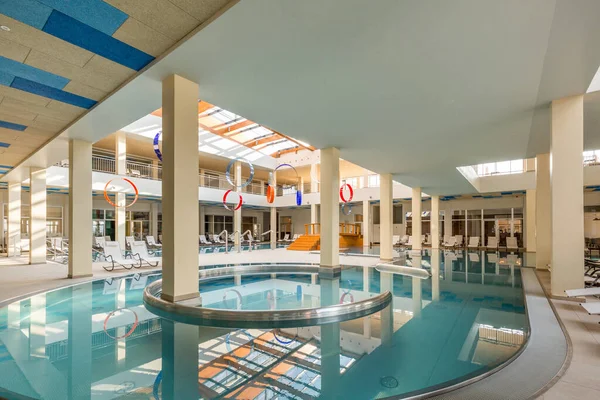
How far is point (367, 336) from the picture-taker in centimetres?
390

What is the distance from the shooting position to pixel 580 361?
2943mm

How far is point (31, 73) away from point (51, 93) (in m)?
0.74

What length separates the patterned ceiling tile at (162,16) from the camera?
3.28m

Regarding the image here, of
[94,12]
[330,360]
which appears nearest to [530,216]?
[330,360]

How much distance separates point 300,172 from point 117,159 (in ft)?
47.5

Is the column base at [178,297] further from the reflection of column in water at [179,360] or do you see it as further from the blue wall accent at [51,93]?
the blue wall accent at [51,93]

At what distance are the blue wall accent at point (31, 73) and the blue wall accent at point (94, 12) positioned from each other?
174 centimetres

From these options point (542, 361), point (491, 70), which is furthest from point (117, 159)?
point (542, 361)

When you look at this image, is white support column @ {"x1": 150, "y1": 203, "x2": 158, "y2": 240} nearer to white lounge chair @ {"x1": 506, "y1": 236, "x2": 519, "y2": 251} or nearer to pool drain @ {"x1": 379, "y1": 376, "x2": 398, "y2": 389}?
pool drain @ {"x1": 379, "y1": 376, "x2": 398, "y2": 389}

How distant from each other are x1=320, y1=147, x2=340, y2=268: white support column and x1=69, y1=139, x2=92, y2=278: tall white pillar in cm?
611

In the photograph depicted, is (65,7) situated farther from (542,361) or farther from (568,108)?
(568,108)

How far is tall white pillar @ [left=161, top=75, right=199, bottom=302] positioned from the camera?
4.70 m

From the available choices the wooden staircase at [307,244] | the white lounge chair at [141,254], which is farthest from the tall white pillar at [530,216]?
the white lounge chair at [141,254]

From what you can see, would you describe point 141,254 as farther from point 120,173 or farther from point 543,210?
point 543,210
